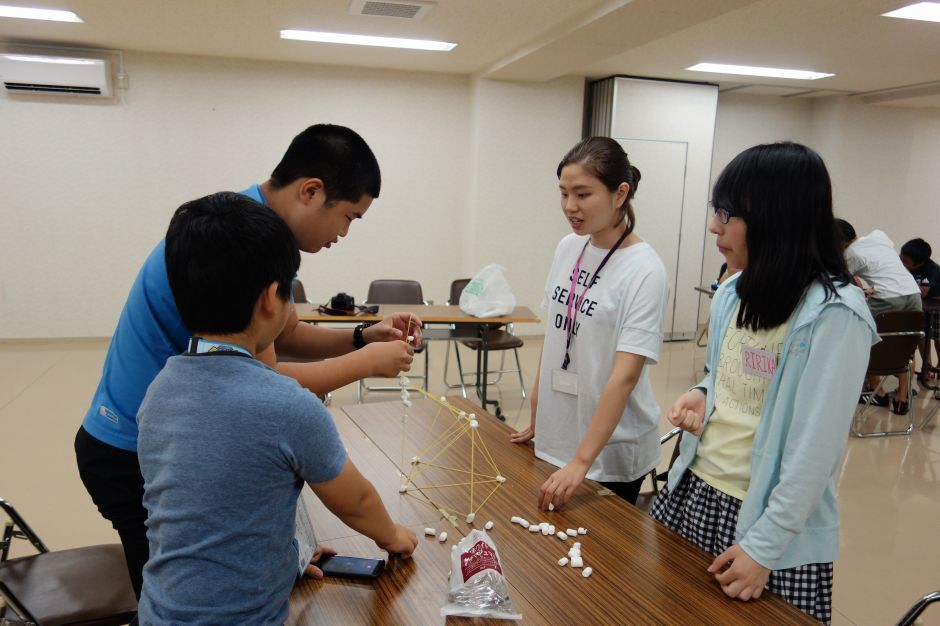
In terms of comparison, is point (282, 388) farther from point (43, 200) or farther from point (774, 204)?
point (43, 200)

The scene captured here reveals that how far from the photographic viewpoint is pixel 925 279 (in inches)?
235

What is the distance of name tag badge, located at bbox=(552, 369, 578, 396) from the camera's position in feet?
6.12

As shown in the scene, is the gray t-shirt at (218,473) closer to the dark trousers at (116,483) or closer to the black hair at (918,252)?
the dark trousers at (116,483)

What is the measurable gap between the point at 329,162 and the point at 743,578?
1195 mm

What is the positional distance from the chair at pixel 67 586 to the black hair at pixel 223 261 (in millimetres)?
1009

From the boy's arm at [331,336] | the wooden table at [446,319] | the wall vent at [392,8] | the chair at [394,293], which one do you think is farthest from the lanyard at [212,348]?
the chair at [394,293]

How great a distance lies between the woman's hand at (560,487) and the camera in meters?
1.54

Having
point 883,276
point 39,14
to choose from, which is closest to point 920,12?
point 883,276

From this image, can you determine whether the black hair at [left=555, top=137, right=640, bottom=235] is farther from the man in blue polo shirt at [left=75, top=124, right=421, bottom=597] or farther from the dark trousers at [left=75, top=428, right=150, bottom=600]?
the dark trousers at [left=75, top=428, right=150, bottom=600]

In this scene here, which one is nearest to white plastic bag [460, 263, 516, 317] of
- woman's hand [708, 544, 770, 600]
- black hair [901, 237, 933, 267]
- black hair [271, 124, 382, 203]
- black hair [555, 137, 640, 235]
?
black hair [555, 137, 640, 235]

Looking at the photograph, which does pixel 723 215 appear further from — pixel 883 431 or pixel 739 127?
pixel 739 127

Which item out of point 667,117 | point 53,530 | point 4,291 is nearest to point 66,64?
point 4,291

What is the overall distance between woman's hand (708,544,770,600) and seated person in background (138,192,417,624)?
2.56 ft

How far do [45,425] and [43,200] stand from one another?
307 centimetres
